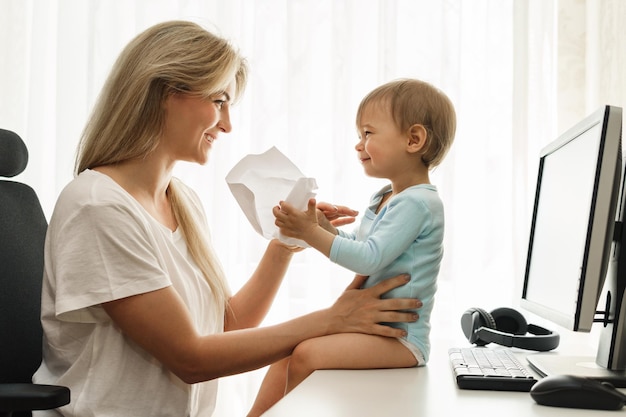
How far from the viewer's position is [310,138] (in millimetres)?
2268

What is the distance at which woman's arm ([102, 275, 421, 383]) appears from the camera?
1.14 metres

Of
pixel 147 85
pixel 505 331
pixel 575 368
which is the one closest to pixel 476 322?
pixel 505 331

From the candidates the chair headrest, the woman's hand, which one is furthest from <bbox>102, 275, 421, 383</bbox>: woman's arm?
the chair headrest

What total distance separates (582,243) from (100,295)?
0.76 m

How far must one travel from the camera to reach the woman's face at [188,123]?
1314 millimetres

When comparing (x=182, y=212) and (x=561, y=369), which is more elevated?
(x=182, y=212)

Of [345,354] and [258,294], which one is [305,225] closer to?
[345,354]

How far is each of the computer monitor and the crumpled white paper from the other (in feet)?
1.50

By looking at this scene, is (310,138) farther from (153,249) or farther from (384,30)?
(153,249)

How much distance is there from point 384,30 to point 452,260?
2.59ft

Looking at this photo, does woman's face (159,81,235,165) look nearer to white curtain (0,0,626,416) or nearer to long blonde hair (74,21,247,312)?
long blonde hair (74,21,247,312)

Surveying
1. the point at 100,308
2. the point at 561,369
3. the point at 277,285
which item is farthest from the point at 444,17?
the point at 100,308

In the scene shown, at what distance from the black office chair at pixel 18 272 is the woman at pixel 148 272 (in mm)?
67

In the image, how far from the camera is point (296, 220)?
3.91 ft
